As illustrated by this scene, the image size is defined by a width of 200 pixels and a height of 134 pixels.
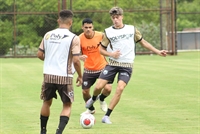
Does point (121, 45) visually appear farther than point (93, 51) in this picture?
No

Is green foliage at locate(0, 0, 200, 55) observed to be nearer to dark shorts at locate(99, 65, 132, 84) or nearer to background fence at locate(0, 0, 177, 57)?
background fence at locate(0, 0, 177, 57)

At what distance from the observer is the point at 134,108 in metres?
13.0

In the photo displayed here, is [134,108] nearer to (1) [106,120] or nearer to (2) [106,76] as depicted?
(2) [106,76]

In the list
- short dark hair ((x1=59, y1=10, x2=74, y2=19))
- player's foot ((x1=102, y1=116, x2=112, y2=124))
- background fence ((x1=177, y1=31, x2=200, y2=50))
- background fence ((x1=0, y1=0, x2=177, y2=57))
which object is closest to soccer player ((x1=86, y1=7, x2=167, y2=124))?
player's foot ((x1=102, y1=116, x2=112, y2=124))

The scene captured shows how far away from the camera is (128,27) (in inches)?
452

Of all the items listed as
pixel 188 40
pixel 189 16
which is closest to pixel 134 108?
pixel 188 40

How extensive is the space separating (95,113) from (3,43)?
26586 millimetres

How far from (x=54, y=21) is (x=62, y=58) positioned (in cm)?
3058

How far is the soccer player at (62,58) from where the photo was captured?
29.2ft

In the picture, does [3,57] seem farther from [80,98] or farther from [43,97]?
[43,97]

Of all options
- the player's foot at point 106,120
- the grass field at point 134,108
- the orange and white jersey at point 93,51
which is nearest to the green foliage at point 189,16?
the grass field at point 134,108

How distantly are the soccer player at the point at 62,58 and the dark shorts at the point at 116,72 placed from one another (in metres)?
2.32

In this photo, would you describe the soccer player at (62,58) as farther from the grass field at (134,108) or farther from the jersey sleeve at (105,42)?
the jersey sleeve at (105,42)

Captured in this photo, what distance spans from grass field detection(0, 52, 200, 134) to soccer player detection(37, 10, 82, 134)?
1138 mm
